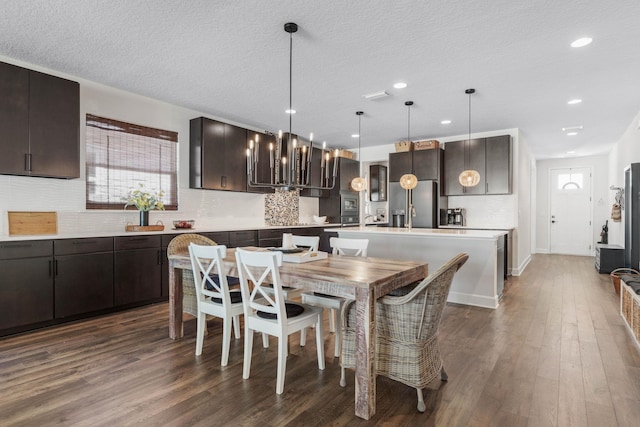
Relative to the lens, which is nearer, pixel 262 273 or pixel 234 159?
pixel 262 273

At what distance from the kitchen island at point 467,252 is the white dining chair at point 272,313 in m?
2.39

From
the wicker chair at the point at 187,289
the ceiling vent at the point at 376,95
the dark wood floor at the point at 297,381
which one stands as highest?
the ceiling vent at the point at 376,95

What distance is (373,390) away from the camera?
6.47ft

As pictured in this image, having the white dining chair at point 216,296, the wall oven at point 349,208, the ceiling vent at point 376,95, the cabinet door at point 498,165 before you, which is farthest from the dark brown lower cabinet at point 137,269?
the cabinet door at point 498,165

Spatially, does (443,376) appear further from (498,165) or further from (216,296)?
(498,165)

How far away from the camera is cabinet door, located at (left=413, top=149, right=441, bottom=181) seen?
6527 mm

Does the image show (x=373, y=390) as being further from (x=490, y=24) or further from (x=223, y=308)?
(x=490, y=24)

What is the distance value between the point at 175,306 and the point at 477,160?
18.0 ft

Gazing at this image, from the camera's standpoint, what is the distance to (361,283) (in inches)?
77.4

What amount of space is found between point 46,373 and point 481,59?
4.41 meters

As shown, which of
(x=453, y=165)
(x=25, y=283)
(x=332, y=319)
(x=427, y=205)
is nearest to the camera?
(x=332, y=319)

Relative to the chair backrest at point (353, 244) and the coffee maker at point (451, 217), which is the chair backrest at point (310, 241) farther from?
the coffee maker at point (451, 217)

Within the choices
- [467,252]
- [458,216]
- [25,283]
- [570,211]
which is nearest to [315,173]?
[458,216]

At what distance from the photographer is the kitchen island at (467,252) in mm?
4160
